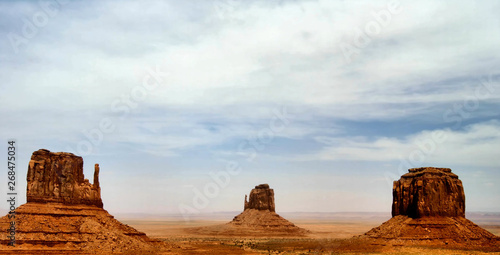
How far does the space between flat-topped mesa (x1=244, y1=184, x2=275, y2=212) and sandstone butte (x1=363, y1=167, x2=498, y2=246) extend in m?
62.2

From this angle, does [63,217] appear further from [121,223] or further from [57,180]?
[121,223]

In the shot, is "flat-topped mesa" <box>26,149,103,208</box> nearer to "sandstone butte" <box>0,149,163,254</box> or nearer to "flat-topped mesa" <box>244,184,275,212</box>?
"sandstone butte" <box>0,149,163,254</box>

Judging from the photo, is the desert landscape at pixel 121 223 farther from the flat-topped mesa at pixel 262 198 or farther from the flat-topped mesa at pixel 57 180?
the flat-topped mesa at pixel 262 198

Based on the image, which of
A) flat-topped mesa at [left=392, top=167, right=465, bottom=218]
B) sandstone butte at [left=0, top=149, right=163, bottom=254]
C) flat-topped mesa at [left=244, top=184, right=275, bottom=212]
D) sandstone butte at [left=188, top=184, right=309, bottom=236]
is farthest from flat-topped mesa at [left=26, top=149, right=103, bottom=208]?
flat-topped mesa at [left=244, top=184, right=275, bottom=212]

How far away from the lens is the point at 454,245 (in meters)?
68.2

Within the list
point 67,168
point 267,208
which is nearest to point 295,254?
point 67,168

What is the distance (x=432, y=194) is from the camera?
73812 millimetres

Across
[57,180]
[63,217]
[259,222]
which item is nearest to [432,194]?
[63,217]

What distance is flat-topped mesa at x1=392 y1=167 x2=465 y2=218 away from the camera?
7369 centimetres

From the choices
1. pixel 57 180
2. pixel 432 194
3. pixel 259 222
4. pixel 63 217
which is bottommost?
pixel 259 222

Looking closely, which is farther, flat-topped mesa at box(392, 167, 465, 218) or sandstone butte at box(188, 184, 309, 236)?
sandstone butte at box(188, 184, 309, 236)

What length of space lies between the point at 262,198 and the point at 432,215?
70.1 metres

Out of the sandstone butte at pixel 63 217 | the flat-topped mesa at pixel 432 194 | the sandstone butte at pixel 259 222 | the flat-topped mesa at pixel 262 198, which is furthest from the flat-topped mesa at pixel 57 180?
the flat-topped mesa at pixel 262 198

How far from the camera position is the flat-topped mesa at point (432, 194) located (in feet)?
242
